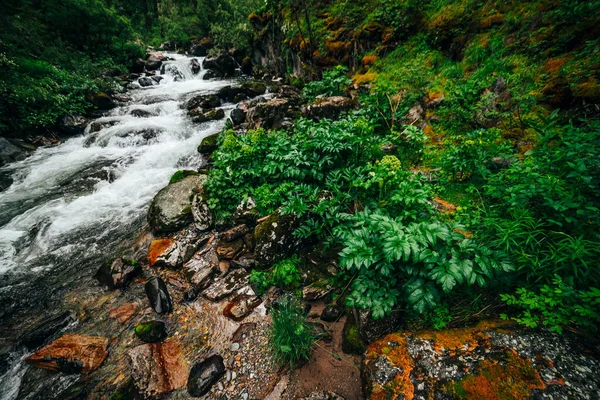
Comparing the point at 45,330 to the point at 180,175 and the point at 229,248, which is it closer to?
the point at 229,248

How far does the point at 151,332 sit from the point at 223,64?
26.1m

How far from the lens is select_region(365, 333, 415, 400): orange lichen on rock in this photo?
2.12 metres

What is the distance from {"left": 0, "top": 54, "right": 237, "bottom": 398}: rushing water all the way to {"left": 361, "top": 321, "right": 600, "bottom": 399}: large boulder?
518 centimetres

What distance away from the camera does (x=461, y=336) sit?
7.63 feet

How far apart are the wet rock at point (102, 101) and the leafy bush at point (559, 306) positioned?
18.2 m

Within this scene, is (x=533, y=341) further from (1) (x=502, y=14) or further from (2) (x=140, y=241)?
(1) (x=502, y=14)

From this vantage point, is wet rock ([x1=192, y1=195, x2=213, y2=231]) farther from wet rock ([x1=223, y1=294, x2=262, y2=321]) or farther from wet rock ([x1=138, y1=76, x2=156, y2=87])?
wet rock ([x1=138, y1=76, x2=156, y2=87])

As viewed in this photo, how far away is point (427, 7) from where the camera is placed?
27.3 feet

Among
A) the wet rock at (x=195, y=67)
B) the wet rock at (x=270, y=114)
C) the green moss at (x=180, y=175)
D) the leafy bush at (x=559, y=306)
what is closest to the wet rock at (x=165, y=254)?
the green moss at (x=180, y=175)

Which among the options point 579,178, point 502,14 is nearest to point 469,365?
point 579,178

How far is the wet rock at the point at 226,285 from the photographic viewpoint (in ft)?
13.7

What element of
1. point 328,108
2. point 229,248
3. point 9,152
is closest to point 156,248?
Result: point 229,248

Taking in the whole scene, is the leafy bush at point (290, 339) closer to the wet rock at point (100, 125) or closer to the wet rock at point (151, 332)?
the wet rock at point (151, 332)

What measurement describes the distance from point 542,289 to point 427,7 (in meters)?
10.4
